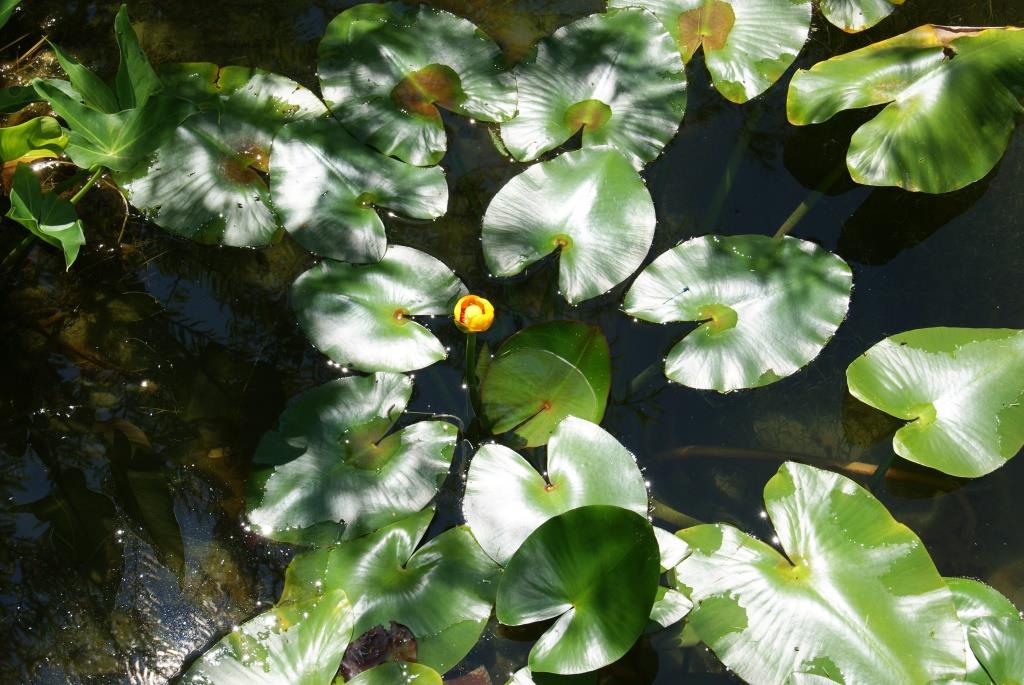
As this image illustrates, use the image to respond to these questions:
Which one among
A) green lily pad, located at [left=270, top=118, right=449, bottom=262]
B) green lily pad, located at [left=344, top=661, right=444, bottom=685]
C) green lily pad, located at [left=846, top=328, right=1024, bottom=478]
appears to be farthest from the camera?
green lily pad, located at [left=270, top=118, right=449, bottom=262]

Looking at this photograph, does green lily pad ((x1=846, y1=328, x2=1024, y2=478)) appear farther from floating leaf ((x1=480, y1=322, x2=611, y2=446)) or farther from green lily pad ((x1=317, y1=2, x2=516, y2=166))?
green lily pad ((x1=317, y1=2, x2=516, y2=166))

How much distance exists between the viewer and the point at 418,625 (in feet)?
5.90

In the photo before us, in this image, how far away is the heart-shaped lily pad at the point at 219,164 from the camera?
7.39 ft

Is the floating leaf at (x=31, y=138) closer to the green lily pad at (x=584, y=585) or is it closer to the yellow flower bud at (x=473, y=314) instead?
the yellow flower bud at (x=473, y=314)

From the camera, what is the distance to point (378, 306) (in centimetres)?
213

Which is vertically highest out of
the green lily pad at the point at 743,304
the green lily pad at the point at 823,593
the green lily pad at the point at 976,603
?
the green lily pad at the point at 743,304

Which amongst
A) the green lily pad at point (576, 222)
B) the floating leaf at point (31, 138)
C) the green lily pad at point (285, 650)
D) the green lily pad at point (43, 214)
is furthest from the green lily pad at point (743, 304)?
the floating leaf at point (31, 138)

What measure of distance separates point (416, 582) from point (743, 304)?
1001mm

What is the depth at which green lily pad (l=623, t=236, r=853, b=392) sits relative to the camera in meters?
2.04

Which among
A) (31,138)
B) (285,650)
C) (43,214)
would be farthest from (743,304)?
(31,138)

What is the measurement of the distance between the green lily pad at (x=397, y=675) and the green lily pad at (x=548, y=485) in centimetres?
26

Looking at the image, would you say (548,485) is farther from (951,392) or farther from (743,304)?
(951,392)

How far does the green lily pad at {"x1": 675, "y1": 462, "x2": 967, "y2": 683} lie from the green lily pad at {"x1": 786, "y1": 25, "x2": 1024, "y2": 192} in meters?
0.86

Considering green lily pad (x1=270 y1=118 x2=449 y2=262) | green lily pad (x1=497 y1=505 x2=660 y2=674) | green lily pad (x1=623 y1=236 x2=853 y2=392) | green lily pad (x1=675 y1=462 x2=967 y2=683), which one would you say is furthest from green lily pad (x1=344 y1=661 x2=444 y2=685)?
green lily pad (x1=270 y1=118 x2=449 y2=262)
